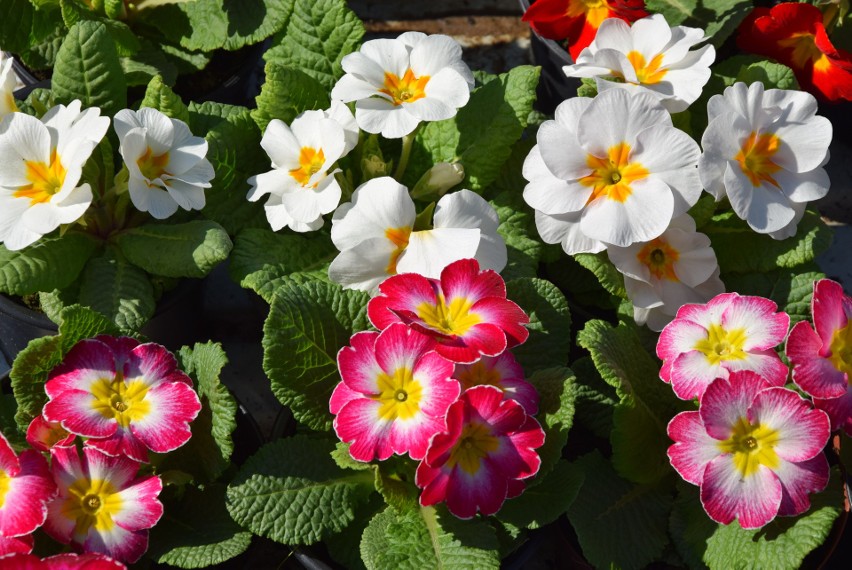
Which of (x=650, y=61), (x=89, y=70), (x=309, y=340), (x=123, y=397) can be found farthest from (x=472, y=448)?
(x=89, y=70)

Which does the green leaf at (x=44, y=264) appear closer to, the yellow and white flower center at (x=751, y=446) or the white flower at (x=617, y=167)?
the white flower at (x=617, y=167)

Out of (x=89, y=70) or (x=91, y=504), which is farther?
(x=89, y=70)

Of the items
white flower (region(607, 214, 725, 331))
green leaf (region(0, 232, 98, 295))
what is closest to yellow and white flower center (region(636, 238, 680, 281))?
white flower (region(607, 214, 725, 331))

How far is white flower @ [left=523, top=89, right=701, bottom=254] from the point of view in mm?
1620

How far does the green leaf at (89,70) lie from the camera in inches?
71.9

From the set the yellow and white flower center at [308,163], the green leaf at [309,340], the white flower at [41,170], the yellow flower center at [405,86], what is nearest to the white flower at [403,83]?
the yellow flower center at [405,86]

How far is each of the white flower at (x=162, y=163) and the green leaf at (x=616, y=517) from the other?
30.8 inches

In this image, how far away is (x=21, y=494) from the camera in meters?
1.37

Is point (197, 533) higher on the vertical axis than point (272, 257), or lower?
lower

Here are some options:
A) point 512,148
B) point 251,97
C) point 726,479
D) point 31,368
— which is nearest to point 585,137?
point 512,148

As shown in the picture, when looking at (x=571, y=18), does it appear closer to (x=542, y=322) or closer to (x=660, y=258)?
(x=660, y=258)

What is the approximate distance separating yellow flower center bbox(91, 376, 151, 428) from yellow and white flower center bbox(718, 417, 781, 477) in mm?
839

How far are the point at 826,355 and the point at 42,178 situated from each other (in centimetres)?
124

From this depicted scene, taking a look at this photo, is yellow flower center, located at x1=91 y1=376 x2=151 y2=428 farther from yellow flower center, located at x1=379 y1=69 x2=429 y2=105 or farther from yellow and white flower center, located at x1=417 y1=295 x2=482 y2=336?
yellow flower center, located at x1=379 y1=69 x2=429 y2=105
